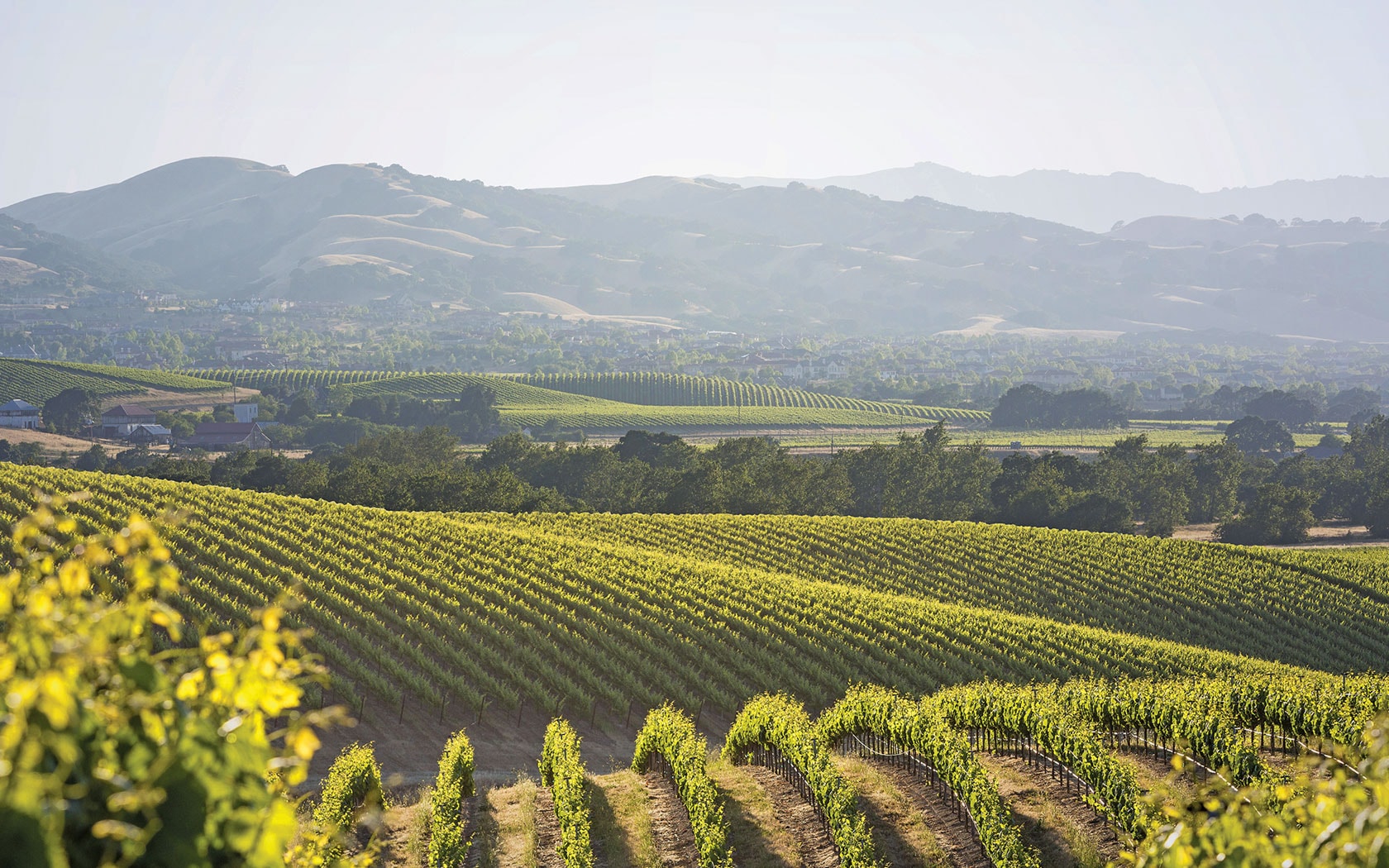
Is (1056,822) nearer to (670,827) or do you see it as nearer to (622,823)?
(670,827)

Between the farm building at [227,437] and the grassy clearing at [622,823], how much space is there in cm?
10975

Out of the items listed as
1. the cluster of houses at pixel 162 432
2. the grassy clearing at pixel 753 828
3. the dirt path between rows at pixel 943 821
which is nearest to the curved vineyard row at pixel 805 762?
the grassy clearing at pixel 753 828

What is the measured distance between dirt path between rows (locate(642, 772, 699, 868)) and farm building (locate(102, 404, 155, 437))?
122725mm

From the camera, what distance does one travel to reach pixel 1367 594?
161ft

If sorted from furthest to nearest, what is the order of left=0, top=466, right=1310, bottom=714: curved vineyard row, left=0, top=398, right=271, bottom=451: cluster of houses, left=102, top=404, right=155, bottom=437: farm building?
1. left=102, top=404, right=155, bottom=437: farm building
2. left=0, top=398, right=271, bottom=451: cluster of houses
3. left=0, top=466, right=1310, bottom=714: curved vineyard row

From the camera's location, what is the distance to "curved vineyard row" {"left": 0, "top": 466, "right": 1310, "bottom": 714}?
3022 cm

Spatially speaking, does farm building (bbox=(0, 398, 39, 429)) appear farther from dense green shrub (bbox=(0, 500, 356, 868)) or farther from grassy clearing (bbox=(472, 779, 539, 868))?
dense green shrub (bbox=(0, 500, 356, 868))

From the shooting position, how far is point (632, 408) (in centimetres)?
17712

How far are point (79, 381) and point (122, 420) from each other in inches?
1154

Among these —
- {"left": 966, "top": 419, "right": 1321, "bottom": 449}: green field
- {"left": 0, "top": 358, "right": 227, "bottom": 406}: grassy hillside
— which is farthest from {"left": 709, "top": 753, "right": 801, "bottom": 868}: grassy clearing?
{"left": 0, "top": 358, "right": 227, "bottom": 406}: grassy hillside

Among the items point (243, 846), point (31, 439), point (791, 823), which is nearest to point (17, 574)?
point (243, 846)

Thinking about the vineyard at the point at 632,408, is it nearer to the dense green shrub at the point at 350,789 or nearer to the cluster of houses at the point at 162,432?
the cluster of houses at the point at 162,432

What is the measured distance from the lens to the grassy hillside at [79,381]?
146250mm

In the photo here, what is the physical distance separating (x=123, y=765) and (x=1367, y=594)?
56559 millimetres
